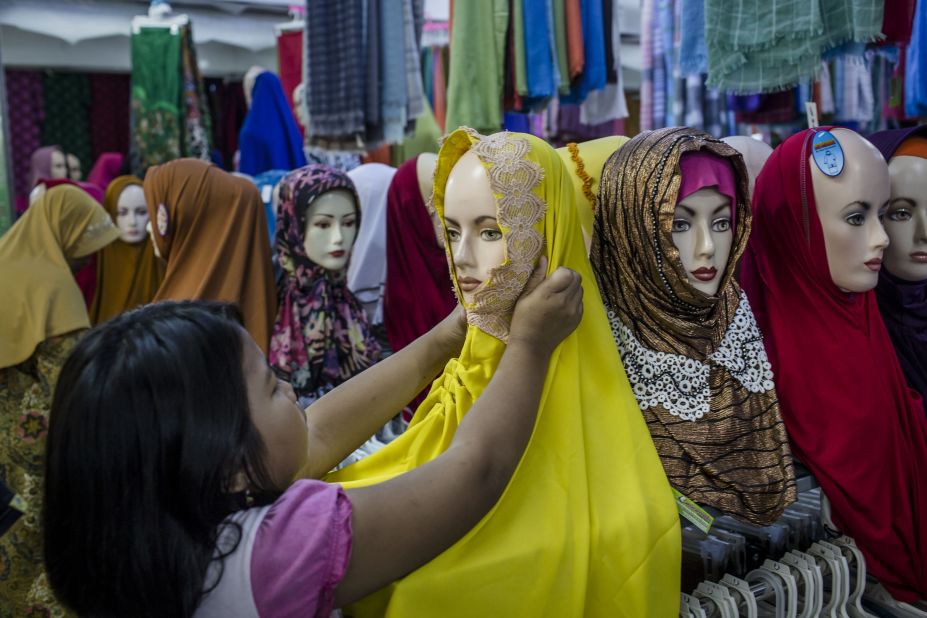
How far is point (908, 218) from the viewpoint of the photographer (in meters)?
1.92

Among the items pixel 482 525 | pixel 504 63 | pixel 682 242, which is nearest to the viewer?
pixel 482 525

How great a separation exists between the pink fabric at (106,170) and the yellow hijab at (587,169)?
14.0 ft

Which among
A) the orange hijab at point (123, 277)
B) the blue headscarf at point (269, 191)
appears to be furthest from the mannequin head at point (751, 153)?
the orange hijab at point (123, 277)

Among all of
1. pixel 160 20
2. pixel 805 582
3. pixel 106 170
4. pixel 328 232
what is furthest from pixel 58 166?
pixel 805 582

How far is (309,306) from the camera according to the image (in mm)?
2771

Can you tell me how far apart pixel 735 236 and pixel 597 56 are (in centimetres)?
238

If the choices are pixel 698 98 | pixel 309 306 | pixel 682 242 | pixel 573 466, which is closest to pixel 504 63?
pixel 698 98

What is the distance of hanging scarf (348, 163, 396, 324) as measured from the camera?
3.57m

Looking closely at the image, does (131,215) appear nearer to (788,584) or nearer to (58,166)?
(58,166)

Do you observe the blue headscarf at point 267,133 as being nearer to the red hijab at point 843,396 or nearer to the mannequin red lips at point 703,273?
the red hijab at point 843,396

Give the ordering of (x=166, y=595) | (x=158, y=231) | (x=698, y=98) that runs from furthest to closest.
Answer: (x=698, y=98)
(x=158, y=231)
(x=166, y=595)

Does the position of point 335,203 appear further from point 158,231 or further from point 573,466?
point 573,466

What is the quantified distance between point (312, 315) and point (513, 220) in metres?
1.51

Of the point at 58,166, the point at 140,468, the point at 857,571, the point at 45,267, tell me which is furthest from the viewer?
the point at 58,166
